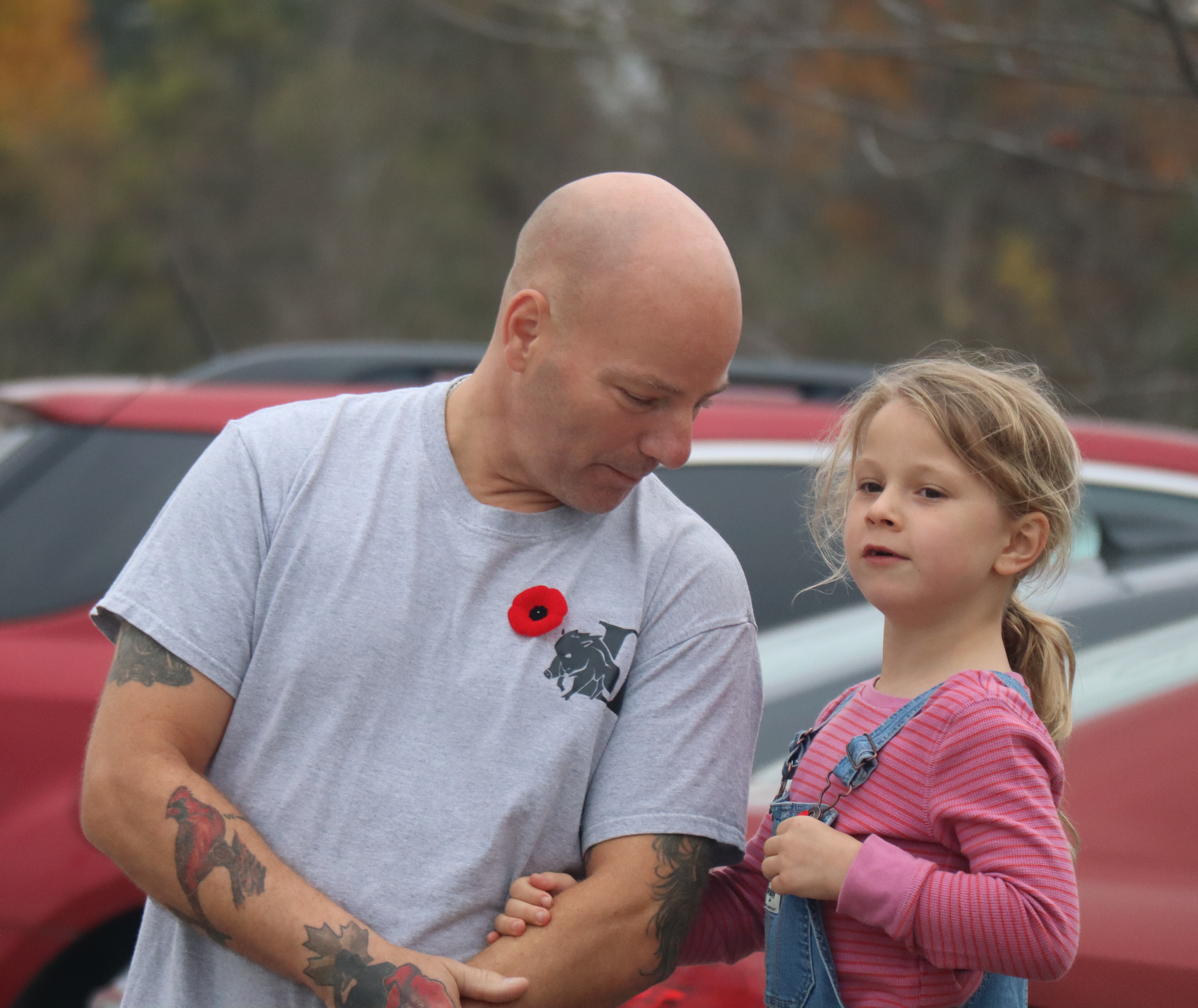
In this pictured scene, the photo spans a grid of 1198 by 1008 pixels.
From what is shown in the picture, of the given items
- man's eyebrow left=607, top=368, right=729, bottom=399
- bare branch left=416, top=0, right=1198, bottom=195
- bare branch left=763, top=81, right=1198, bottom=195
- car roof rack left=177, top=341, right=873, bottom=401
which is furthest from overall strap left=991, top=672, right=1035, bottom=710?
bare branch left=763, top=81, right=1198, bottom=195

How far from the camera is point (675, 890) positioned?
1699 mm

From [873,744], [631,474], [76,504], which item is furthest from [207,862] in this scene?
[76,504]

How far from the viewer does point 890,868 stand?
1.55 meters

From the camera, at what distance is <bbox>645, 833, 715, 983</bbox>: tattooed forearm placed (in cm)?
169

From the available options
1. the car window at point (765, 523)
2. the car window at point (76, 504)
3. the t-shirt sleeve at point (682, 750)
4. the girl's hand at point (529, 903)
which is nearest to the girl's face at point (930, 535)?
the t-shirt sleeve at point (682, 750)

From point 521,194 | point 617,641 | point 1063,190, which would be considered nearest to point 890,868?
point 617,641

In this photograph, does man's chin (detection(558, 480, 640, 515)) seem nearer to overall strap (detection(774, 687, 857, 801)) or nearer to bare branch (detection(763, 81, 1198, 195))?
overall strap (detection(774, 687, 857, 801))

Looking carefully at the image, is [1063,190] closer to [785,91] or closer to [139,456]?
[785,91]

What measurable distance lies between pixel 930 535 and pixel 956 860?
40 centimetres

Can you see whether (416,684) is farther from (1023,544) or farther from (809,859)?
(1023,544)

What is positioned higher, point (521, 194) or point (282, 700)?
point (521, 194)

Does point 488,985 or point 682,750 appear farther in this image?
point 682,750

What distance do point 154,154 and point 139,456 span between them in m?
24.6

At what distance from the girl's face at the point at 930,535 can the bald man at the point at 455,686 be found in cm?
22
